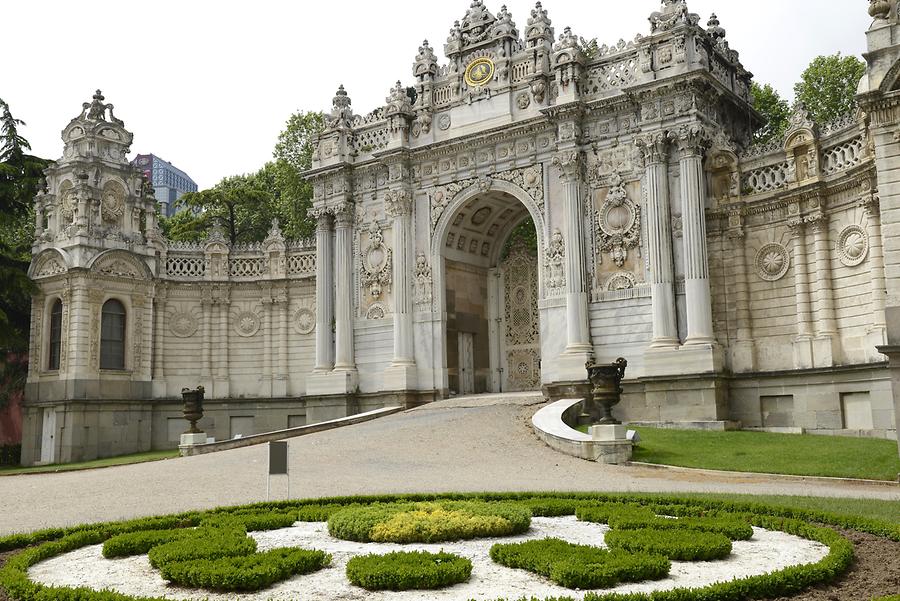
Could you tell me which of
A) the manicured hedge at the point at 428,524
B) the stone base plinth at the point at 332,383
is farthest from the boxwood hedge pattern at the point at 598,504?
the stone base plinth at the point at 332,383

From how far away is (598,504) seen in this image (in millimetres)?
12633

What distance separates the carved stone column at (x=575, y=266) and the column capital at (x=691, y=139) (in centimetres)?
352

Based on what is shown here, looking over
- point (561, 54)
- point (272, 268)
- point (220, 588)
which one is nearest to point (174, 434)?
point (272, 268)

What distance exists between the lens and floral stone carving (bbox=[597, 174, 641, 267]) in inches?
1110

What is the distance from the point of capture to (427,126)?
3316cm

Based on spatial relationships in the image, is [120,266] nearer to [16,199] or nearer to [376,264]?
[16,199]

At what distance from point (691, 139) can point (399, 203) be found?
1122cm

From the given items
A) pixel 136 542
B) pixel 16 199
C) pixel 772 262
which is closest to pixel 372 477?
pixel 136 542

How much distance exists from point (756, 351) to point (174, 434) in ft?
73.0

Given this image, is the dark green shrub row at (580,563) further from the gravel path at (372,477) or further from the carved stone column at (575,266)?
the carved stone column at (575,266)

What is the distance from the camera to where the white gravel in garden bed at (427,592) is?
7.82 m

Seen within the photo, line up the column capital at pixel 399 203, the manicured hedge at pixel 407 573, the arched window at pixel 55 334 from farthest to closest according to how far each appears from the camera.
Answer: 1. the arched window at pixel 55 334
2. the column capital at pixel 399 203
3. the manicured hedge at pixel 407 573

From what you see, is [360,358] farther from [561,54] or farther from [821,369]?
[821,369]

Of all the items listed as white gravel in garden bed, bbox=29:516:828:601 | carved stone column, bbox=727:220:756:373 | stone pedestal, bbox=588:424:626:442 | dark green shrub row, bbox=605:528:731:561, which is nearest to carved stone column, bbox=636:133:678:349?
carved stone column, bbox=727:220:756:373
